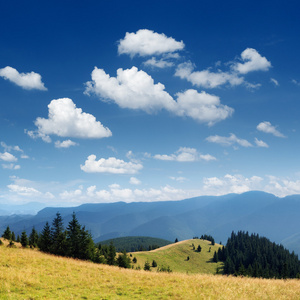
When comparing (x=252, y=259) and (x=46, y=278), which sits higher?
(x=46, y=278)

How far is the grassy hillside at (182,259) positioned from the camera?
106000 mm

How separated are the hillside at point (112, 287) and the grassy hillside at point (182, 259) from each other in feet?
272

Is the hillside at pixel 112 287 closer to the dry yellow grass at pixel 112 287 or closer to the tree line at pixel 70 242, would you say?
the dry yellow grass at pixel 112 287

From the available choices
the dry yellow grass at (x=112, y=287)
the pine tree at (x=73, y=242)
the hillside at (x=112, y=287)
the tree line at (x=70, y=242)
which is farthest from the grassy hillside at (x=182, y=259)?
the hillside at (x=112, y=287)

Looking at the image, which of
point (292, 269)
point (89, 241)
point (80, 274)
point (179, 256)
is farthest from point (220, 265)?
point (80, 274)

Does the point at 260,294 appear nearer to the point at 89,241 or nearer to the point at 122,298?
the point at 122,298

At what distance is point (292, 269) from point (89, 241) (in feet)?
463

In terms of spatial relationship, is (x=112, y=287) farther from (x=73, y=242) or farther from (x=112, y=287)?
(x=73, y=242)

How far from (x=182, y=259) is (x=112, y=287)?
122324mm

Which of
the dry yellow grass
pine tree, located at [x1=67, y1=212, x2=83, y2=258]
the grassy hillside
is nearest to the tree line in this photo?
pine tree, located at [x1=67, y1=212, x2=83, y2=258]

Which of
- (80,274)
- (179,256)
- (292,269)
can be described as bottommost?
(292,269)

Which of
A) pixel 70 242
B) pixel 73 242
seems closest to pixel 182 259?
pixel 73 242

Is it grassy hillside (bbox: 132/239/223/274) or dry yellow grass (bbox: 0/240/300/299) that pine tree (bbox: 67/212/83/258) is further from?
grassy hillside (bbox: 132/239/223/274)

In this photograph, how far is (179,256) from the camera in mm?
127125
